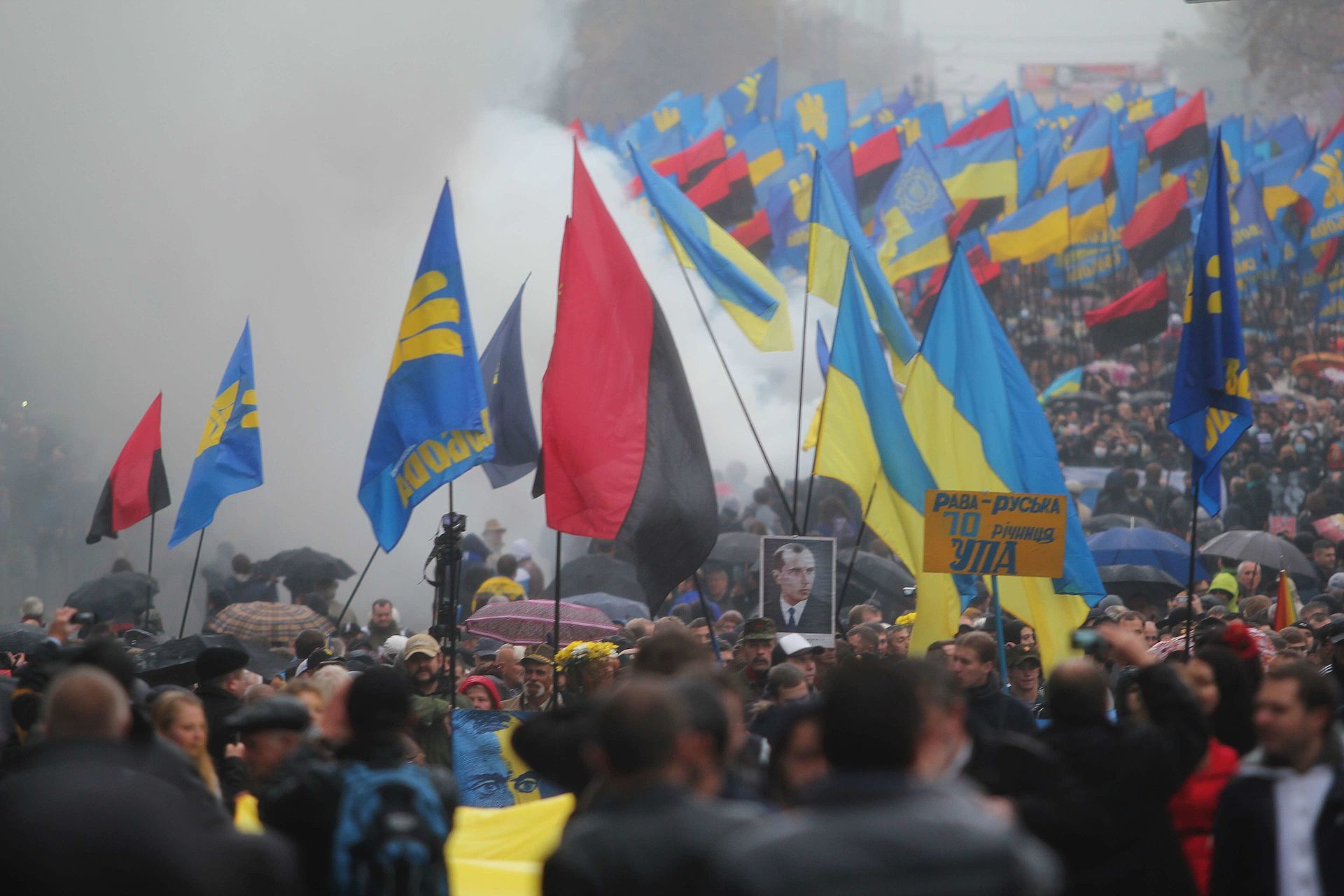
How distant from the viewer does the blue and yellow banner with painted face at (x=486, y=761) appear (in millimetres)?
6379

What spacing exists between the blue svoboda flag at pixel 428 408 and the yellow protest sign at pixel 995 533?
2.12m

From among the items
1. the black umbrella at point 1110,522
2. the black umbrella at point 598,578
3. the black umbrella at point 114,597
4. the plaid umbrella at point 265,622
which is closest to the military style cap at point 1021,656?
the plaid umbrella at point 265,622

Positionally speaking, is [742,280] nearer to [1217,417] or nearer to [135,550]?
[1217,417]

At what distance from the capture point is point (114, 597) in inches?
474

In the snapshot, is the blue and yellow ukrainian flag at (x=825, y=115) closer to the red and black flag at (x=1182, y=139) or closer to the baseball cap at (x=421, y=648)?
the red and black flag at (x=1182, y=139)

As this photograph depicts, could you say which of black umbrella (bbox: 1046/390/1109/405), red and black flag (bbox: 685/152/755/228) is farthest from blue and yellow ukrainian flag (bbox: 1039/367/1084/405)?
red and black flag (bbox: 685/152/755/228)

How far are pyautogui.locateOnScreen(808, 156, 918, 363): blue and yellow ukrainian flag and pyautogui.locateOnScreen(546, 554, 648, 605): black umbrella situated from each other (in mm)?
4547

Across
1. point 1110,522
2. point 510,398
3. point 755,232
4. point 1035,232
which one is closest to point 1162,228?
point 1035,232

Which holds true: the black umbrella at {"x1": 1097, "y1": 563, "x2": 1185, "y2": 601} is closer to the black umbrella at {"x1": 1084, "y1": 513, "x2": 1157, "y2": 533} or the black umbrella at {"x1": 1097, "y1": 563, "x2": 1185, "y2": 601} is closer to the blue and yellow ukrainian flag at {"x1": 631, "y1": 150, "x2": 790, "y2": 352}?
the black umbrella at {"x1": 1084, "y1": 513, "x2": 1157, "y2": 533}

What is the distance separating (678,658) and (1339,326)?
92.7 feet

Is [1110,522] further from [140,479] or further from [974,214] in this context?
[974,214]

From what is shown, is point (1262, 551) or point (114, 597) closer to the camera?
point (114, 597)

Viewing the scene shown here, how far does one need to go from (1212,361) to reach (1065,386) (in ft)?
54.2

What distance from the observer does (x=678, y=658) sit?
3787 mm
